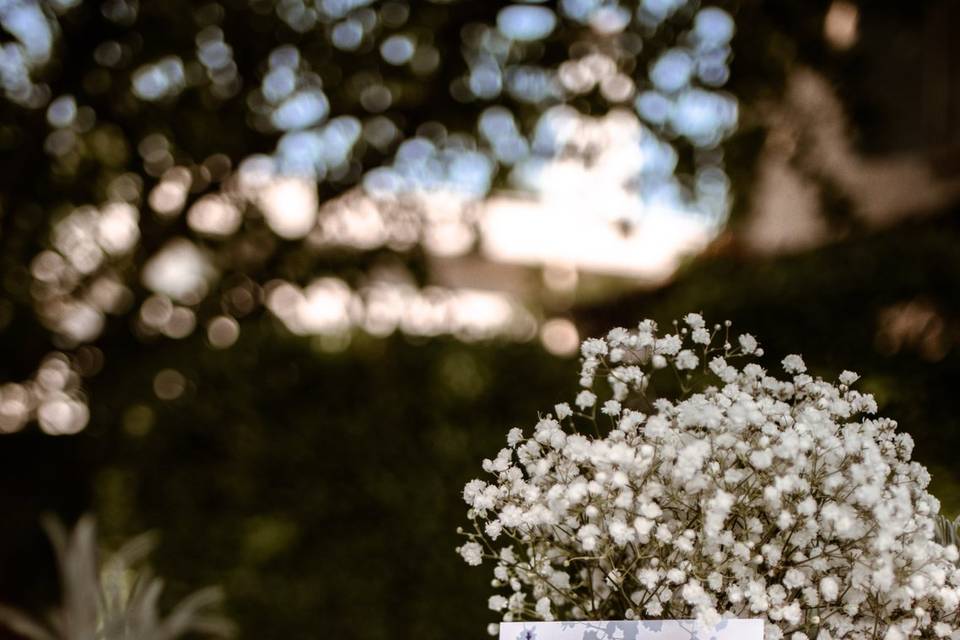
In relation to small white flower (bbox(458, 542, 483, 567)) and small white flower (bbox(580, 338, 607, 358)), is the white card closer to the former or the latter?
small white flower (bbox(458, 542, 483, 567))

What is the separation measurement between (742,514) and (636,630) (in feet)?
0.66

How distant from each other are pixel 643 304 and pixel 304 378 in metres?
1.60

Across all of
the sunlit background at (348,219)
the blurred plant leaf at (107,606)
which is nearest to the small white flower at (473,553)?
the blurred plant leaf at (107,606)

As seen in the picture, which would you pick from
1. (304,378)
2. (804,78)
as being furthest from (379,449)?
(804,78)

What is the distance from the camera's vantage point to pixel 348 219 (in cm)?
417

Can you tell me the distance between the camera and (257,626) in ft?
13.6

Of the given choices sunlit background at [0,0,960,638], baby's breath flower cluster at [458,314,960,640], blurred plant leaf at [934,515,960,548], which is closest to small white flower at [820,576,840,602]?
baby's breath flower cluster at [458,314,960,640]

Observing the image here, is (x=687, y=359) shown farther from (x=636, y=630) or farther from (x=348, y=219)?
(x=348, y=219)

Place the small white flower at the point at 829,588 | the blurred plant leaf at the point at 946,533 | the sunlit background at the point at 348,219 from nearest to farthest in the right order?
the small white flower at the point at 829,588 → the blurred plant leaf at the point at 946,533 → the sunlit background at the point at 348,219

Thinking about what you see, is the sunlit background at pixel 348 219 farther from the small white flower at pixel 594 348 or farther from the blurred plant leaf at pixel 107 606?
the small white flower at pixel 594 348

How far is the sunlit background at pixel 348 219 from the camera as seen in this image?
3697 mm

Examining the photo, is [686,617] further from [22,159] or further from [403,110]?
[22,159]

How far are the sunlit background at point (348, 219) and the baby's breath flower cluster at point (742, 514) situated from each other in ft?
7.30

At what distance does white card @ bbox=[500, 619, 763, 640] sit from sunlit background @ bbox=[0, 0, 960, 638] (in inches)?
92.6
